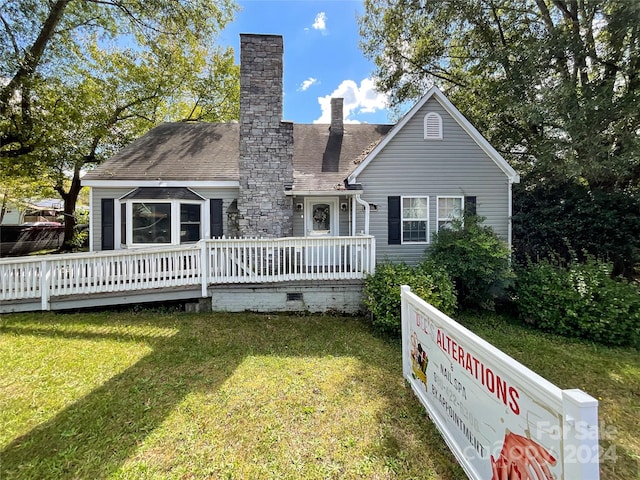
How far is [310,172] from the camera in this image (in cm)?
922

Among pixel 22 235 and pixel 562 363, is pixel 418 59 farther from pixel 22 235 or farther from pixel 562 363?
pixel 22 235

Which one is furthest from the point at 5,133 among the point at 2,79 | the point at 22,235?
the point at 22,235

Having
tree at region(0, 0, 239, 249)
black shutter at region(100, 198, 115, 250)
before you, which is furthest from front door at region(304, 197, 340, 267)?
tree at region(0, 0, 239, 249)

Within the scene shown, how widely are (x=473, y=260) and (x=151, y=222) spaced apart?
9.02 meters

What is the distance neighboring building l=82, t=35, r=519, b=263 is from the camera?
7.86m

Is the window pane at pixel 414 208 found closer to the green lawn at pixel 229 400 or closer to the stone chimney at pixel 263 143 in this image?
the stone chimney at pixel 263 143

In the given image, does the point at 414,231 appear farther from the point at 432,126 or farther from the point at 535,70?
the point at 535,70

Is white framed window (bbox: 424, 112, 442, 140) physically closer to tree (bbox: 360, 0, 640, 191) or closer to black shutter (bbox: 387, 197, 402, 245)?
black shutter (bbox: 387, 197, 402, 245)

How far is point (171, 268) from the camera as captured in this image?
653 centimetres

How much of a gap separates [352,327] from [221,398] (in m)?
3.28

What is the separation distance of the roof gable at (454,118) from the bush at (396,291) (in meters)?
3.21

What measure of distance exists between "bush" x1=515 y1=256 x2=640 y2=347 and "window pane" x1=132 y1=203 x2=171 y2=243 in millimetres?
10008

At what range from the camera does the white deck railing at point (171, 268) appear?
6.16 meters

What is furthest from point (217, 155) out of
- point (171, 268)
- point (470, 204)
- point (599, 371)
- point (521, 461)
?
point (599, 371)
